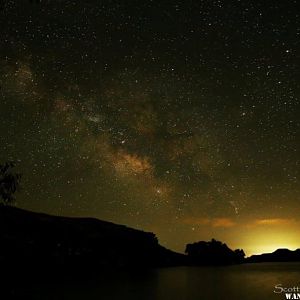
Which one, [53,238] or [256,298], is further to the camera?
[53,238]

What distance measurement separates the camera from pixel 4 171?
48.4 ft

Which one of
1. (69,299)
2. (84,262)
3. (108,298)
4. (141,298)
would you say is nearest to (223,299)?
(141,298)

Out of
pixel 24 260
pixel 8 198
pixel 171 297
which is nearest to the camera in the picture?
pixel 8 198

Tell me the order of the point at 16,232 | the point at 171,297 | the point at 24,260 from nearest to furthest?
1. the point at 171,297
2. the point at 24,260
3. the point at 16,232

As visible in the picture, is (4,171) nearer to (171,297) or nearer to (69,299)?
(69,299)

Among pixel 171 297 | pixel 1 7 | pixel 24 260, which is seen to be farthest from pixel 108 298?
pixel 24 260

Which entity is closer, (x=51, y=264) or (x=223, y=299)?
(x=223, y=299)

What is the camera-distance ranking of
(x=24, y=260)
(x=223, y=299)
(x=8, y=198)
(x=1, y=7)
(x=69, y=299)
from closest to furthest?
(x=1, y=7)
(x=8, y=198)
(x=69, y=299)
(x=223, y=299)
(x=24, y=260)

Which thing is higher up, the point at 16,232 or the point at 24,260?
the point at 16,232

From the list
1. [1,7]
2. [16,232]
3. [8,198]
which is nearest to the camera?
[1,7]

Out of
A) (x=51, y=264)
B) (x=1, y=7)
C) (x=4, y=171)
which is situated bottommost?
(x=51, y=264)

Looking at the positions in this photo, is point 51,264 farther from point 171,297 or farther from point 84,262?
point 171,297

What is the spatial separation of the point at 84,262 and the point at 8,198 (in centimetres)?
19696

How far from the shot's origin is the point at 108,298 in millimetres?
50781
